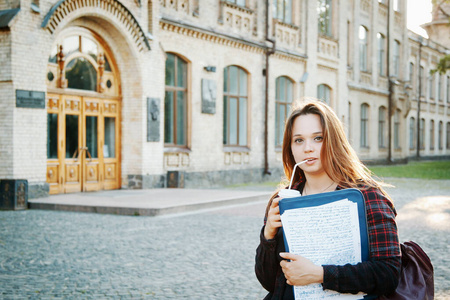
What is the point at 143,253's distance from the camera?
24.3 feet

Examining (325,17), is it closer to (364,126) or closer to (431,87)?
(364,126)

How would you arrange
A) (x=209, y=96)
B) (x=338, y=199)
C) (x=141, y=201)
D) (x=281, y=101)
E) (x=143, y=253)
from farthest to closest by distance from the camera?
(x=281, y=101) < (x=209, y=96) < (x=141, y=201) < (x=143, y=253) < (x=338, y=199)

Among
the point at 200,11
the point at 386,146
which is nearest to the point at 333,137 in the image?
the point at 200,11

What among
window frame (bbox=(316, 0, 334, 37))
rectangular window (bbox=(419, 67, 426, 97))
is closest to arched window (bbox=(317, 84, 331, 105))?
window frame (bbox=(316, 0, 334, 37))

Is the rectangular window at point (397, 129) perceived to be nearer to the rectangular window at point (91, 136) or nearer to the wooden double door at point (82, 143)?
the wooden double door at point (82, 143)

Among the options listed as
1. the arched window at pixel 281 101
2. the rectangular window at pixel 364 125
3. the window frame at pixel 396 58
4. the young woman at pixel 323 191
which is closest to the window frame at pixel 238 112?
the arched window at pixel 281 101

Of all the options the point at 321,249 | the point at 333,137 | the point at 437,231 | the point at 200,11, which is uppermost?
the point at 200,11

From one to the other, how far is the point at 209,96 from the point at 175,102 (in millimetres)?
1371

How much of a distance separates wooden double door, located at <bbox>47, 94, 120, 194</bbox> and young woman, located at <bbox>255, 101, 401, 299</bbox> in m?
12.1

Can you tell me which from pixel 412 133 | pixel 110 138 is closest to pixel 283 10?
pixel 110 138

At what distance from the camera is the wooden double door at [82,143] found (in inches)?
559

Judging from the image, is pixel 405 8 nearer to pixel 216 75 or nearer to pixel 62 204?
pixel 216 75

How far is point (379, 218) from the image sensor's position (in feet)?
7.75

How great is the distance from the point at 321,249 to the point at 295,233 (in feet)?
0.40
